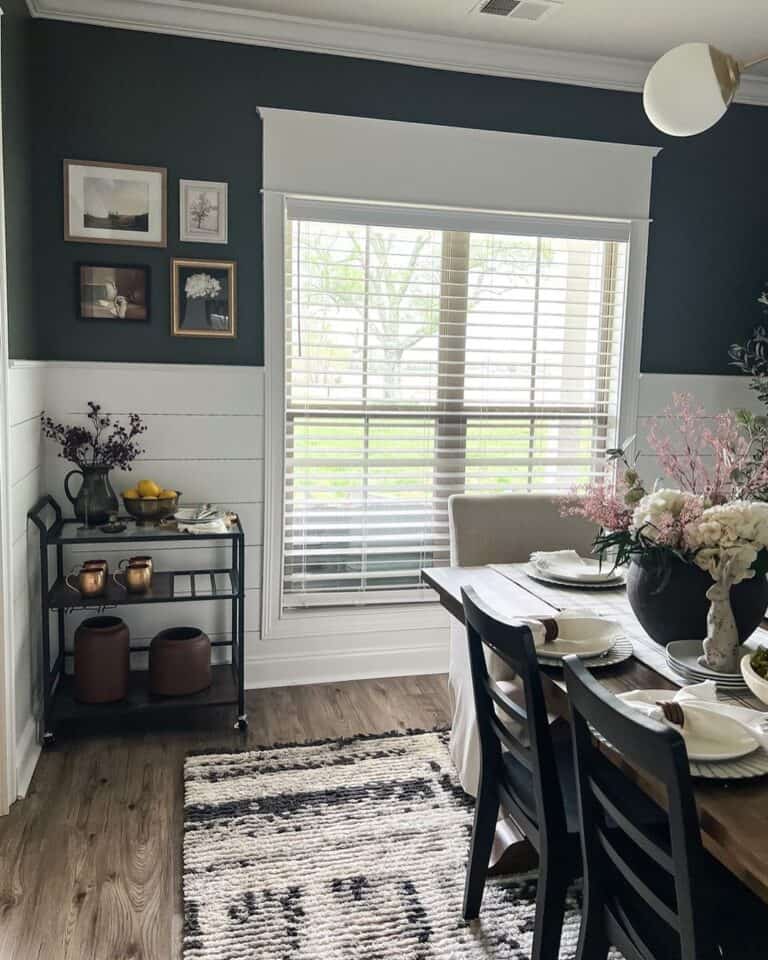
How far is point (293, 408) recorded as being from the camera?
3629 mm

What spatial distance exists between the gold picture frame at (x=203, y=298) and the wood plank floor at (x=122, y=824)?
1524 millimetres

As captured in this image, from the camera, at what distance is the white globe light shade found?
5.86ft

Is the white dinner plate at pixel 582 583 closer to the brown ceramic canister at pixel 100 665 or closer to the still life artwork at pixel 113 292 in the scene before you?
the brown ceramic canister at pixel 100 665

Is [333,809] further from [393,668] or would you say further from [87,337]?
[87,337]

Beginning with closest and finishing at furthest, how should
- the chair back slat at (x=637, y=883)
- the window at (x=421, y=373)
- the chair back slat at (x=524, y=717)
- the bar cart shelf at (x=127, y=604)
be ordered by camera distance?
the chair back slat at (x=637, y=883), the chair back slat at (x=524, y=717), the bar cart shelf at (x=127, y=604), the window at (x=421, y=373)

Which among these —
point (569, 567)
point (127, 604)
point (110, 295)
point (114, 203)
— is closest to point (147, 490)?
point (127, 604)

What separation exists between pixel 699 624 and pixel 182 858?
1532mm

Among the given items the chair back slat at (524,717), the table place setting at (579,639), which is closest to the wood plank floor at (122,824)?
the chair back slat at (524,717)

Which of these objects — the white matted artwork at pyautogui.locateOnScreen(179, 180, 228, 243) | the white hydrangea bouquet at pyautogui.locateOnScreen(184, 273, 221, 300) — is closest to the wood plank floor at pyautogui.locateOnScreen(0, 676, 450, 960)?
the white hydrangea bouquet at pyautogui.locateOnScreen(184, 273, 221, 300)

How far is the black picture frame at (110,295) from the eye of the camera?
129 inches

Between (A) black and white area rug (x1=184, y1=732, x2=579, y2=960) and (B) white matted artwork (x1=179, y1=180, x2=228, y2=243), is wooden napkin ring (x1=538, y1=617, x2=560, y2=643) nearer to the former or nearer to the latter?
(A) black and white area rug (x1=184, y1=732, x2=579, y2=960)

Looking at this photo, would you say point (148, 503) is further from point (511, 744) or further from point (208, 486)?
point (511, 744)

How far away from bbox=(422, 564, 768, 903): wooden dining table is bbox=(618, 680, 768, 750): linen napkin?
0.31 feet

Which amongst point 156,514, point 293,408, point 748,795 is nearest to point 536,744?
point 748,795
